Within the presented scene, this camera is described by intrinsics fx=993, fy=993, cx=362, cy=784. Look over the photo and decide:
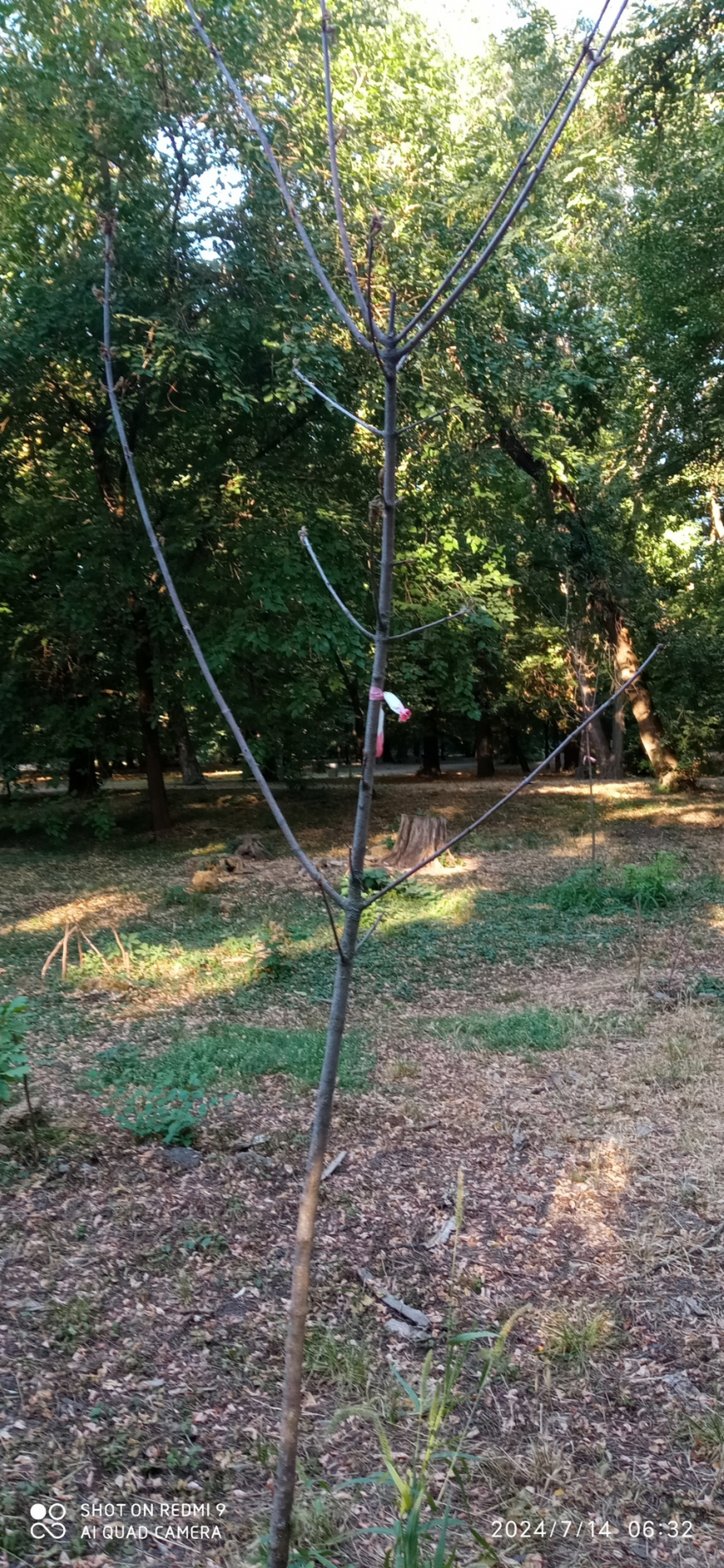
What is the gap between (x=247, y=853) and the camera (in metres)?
11.3

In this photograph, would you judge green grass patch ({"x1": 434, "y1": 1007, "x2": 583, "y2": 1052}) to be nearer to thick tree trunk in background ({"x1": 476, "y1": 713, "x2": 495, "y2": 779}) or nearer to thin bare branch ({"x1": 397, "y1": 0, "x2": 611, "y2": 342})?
thin bare branch ({"x1": 397, "y1": 0, "x2": 611, "y2": 342})

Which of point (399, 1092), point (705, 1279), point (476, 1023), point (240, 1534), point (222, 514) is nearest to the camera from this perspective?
point (240, 1534)

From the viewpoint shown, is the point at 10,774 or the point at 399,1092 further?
the point at 10,774

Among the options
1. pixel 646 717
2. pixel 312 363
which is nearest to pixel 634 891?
pixel 312 363

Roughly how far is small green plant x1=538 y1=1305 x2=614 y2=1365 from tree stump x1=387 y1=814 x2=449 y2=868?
7.43 meters

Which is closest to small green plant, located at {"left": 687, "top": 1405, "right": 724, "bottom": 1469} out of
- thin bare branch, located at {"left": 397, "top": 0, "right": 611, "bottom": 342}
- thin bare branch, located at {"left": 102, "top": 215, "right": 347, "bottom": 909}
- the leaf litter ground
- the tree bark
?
the leaf litter ground

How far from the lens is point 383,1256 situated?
325cm

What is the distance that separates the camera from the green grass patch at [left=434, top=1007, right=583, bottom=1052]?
520 cm

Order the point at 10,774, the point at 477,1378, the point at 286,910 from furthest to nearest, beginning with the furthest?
the point at 10,774, the point at 286,910, the point at 477,1378

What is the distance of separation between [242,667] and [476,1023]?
7947 mm

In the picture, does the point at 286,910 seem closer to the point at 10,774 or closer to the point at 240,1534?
the point at 10,774

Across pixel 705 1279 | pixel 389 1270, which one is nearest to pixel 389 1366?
pixel 389 1270

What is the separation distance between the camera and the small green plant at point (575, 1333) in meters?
2.72

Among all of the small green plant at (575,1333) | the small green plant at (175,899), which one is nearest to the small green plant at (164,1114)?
the small green plant at (575,1333)
